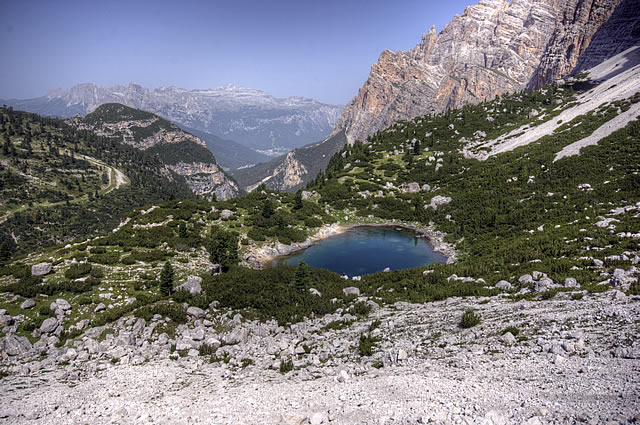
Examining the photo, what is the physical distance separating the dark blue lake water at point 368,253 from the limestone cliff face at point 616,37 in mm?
139529

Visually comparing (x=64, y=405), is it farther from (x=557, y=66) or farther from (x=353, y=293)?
(x=557, y=66)

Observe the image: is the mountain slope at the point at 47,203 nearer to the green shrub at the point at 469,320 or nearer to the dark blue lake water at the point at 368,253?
the dark blue lake water at the point at 368,253

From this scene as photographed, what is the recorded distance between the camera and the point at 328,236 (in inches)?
Result: 2213

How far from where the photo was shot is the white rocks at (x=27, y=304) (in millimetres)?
22008

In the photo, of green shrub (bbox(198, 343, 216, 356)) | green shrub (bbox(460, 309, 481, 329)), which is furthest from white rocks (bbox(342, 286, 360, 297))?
green shrub (bbox(198, 343, 216, 356))

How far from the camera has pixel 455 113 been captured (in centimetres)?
12075

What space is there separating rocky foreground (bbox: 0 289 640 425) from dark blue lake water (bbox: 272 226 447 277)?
64.1 ft

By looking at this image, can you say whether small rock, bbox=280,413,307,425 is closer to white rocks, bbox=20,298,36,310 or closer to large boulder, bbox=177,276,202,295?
large boulder, bbox=177,276,202,295

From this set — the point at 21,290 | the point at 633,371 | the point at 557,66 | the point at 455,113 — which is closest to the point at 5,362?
the point at 21,290

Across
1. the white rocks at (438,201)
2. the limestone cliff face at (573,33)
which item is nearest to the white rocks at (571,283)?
the white rocks at (438,201)

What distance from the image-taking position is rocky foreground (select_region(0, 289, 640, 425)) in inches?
409

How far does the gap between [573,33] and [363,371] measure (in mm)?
242413

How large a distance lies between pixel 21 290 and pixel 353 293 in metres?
26.8

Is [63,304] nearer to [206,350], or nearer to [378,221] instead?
[206,350]
